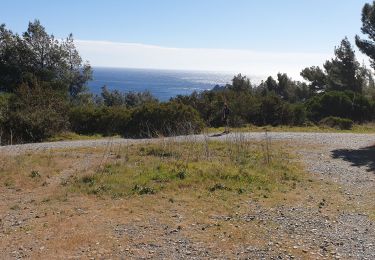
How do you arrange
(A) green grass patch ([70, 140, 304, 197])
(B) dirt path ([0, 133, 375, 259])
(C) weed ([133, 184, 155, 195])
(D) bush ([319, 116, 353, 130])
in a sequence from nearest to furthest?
(B) dirt path ([0, 133, 375, 259]) → (C) weed ([133, 184, 155, 195]) → (A) green grass patch ([70, 140, 304, 197]) → (D) bush ([319, 116, 353, 130])

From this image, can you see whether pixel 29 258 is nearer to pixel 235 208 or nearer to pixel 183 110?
pixel 235 208

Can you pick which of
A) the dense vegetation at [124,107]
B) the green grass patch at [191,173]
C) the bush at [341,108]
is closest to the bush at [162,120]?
the dense vegetation at [124,107]

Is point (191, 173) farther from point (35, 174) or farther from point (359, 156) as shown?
point (359, 156)

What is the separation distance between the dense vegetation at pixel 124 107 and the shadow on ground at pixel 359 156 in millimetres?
6835

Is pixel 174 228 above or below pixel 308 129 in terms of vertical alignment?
below

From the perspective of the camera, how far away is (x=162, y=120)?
928 inches

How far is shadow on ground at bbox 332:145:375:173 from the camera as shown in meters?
15.1

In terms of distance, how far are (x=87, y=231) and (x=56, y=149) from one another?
9.77m

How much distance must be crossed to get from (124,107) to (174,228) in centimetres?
2382

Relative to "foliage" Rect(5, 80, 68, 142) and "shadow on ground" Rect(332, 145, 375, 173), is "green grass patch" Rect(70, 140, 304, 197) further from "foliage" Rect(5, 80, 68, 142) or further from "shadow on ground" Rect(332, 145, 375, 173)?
"foliage" Rect(5, 80, 68, 142)

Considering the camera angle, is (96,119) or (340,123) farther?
(340,123)

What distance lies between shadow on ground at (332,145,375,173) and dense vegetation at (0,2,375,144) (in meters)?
6.84

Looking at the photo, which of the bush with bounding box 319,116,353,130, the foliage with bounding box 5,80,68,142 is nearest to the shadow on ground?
the bush with bounding box 319,116,353,130

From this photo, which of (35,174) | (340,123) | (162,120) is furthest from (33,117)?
(340,123)
